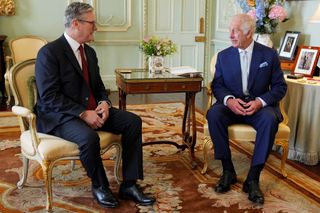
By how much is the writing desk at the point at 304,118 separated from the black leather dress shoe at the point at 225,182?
875 millimetres

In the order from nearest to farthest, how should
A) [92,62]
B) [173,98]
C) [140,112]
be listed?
[92,62]
[140,112]
[173,98]

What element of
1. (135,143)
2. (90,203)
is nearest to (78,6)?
(135,143)

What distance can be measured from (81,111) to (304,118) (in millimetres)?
1901

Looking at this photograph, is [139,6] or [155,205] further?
[139,6]

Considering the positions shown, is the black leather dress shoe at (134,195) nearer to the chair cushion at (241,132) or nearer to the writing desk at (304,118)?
the chair cushion at (241,132)

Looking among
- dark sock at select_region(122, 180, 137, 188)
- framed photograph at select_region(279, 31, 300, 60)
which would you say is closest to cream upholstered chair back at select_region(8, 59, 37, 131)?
dark sock at select_region(122, 180, 137, 188)

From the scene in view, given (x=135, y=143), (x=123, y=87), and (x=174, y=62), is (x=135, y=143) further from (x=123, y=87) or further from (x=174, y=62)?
(x=174, y=62)

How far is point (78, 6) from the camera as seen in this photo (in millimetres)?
2504

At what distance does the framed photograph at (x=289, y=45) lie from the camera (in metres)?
3.88

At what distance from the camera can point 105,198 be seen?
2.48 metres

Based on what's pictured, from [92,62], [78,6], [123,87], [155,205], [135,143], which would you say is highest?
[78,6]

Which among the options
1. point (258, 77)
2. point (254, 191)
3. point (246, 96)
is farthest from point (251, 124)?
point (254, 191)

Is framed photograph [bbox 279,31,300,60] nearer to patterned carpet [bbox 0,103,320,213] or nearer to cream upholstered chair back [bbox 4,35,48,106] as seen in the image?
patterned carpet [bbox 0,103,320,213]

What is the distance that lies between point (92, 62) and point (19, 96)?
1.72 feet
